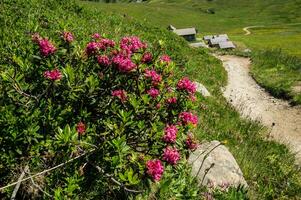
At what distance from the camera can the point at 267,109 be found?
2031 cm

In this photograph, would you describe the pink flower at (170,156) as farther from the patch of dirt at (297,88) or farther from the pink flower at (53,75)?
the patch of dirt at (297,88)

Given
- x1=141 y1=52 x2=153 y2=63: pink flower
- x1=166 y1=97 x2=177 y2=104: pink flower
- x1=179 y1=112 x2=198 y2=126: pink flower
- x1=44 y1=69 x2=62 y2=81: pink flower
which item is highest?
x1=44 y1=69 x2=62 y2=81: pink flower

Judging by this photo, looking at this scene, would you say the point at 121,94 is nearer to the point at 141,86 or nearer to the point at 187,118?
the point at 141,86

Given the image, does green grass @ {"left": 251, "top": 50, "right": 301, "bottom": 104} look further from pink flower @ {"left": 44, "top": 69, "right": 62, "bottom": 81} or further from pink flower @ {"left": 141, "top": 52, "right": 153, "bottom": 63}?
pink flower @ {"left": 44, "top": 69, "right": 62, "bottom": 81}

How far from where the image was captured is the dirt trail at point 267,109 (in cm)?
1578

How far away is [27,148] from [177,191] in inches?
89.4

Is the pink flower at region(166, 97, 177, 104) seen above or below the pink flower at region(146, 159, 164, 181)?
above

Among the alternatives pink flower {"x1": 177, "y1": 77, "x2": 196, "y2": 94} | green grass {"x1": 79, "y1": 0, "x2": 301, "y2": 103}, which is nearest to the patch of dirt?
pink flower {"x1": 177, "y1": 77, "x2": 196, "y2": 94}

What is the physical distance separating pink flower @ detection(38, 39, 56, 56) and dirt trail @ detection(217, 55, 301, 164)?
849 cm

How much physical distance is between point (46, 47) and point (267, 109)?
16.2 m

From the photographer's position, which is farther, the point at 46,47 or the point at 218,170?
the point at 218,170

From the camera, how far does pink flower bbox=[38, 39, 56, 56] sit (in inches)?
239

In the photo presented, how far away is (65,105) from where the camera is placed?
613 cm

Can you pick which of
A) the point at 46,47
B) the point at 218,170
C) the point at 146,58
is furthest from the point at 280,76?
the point at 46,47
